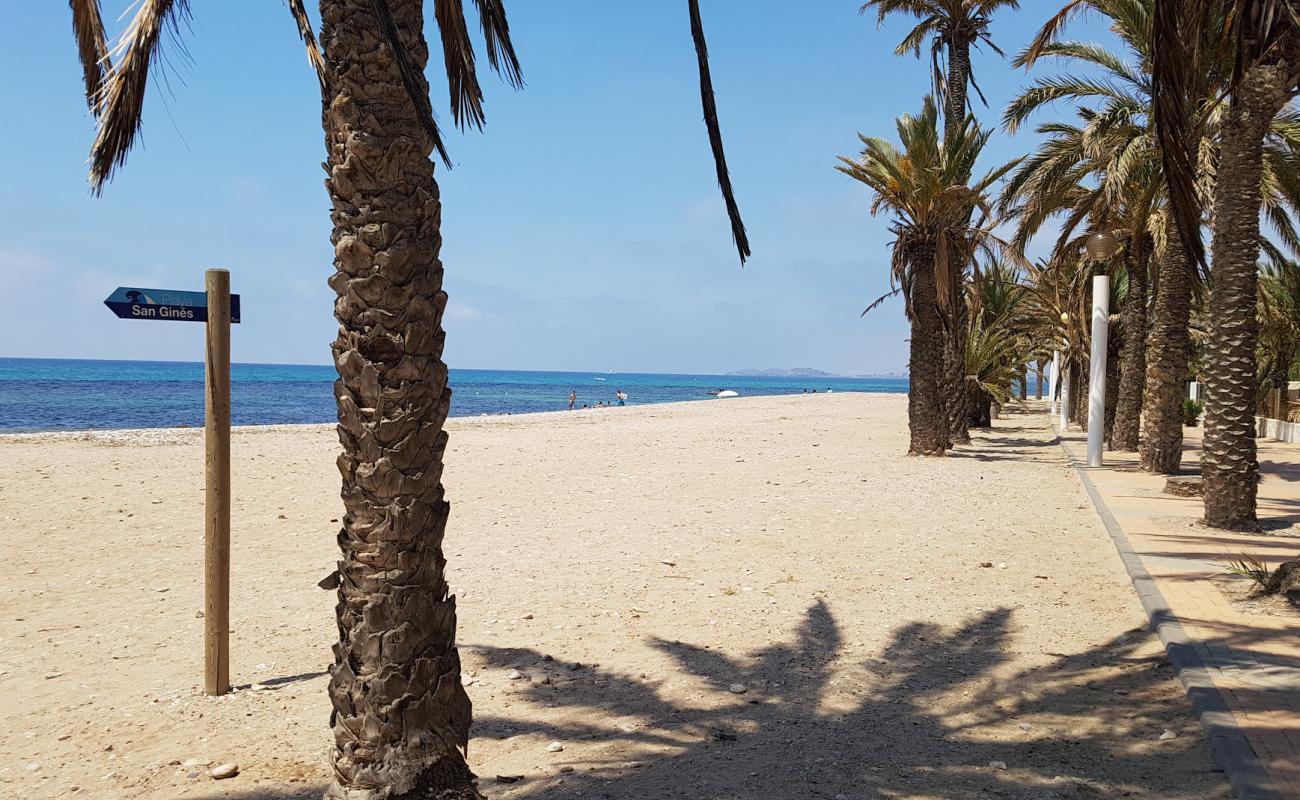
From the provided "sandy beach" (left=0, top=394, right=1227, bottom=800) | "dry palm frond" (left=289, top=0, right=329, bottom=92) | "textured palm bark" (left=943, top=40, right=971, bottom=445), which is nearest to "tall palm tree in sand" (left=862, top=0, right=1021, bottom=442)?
"textured palm bark" (left=943, top=40, right=971, bottom=445)

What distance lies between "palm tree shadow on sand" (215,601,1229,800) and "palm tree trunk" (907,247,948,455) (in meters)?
10.3

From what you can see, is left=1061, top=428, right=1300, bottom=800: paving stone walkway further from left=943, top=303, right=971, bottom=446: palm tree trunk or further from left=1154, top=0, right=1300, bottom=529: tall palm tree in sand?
left=943, top=303, right=971, bottom=446: palm tree trunk

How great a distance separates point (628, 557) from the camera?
25.7 feet

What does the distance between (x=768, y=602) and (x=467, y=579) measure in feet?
8.00

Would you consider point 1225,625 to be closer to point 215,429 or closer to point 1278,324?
point 215,429

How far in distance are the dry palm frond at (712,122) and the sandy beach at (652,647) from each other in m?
2.27

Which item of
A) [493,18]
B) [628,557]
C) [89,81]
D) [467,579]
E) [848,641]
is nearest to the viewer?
[493,18]

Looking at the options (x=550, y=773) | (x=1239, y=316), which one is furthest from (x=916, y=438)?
(x=550, y=773)

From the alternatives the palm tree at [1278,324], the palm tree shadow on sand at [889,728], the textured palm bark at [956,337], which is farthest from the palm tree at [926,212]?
the palm tree at [1278,324]

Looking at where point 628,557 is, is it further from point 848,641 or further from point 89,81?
point 89,81

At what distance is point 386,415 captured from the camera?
300 cm

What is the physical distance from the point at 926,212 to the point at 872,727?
495 inches

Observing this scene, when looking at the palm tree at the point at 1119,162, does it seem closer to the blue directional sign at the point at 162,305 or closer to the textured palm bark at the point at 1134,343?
the textured palm bark at the point at 1134,343

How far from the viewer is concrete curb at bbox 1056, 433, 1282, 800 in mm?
3459
